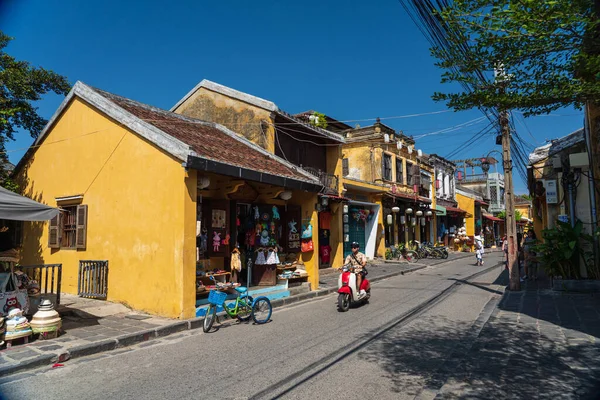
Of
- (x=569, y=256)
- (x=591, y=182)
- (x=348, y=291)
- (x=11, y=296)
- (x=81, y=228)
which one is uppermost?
(x=591, y=182)

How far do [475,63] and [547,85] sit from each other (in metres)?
1.01

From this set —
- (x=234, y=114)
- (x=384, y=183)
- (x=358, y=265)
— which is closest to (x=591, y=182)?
(x=358, y=265)

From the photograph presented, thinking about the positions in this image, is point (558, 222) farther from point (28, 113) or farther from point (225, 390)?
point (28, 113)

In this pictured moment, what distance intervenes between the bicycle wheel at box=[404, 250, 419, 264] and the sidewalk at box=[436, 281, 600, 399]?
46.6 ft

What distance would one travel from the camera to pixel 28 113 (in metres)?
14.2

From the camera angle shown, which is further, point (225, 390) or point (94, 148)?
point (94, 148)

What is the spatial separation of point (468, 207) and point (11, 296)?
36148 millimetres

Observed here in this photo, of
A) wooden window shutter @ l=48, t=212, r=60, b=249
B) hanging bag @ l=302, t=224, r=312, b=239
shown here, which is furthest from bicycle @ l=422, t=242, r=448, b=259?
wooden window shutter @ l=48, t=212, r=60, b=249

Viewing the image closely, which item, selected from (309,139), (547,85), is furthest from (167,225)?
(309,139)

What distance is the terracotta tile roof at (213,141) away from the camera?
10.1 m

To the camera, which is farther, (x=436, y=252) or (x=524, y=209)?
(x=524, y=209)

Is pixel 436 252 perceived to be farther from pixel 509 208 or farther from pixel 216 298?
pixel 216 298

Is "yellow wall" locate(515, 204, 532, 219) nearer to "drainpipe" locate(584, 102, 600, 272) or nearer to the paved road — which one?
"drainpipe" locate(584, 102, 600, 272)

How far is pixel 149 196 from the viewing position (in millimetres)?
9016
